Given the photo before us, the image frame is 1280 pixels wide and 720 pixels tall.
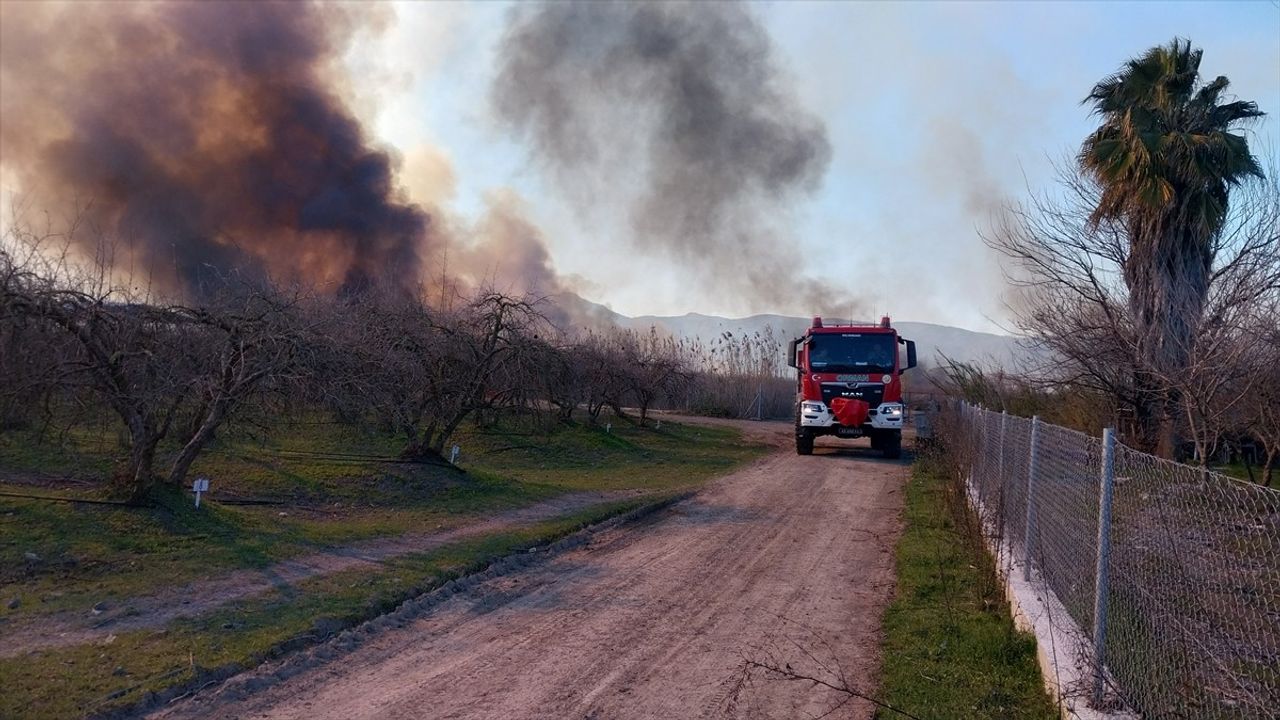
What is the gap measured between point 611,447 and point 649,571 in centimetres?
1389

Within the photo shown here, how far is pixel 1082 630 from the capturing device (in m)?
5.54

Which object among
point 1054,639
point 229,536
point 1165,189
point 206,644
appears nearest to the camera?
point 1054,639

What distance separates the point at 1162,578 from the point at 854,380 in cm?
1699

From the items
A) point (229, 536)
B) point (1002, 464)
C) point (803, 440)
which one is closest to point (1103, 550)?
point (1002, 464)

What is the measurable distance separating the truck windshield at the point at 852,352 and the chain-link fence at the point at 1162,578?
14.3m

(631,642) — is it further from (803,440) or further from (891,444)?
(803,440)

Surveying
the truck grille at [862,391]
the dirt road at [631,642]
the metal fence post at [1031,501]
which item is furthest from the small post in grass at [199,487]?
the truck grille at [862,391]

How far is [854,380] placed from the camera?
21.1 meters

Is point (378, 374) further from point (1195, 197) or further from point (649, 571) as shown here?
point (1195, 197)

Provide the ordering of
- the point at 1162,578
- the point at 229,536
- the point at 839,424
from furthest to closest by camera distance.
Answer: the point at 839,424, the point at 229,536, the point at 1162,578

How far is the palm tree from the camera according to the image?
12820mm

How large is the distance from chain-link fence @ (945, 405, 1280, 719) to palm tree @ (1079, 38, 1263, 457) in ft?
23.7

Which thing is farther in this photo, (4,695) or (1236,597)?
(4,695)

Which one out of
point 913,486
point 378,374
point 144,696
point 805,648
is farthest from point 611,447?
point 144,696
